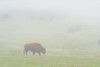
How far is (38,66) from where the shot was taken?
25.8 metres

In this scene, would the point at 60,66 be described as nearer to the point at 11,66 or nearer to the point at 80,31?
the point at 11,66

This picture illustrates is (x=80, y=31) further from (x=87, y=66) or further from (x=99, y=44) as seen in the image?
(x=87, y=66)

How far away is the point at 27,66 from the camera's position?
25719 millimetres

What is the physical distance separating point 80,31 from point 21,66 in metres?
164

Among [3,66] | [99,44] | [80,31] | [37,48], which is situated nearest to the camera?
[3,66]

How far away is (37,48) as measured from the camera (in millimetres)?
44750

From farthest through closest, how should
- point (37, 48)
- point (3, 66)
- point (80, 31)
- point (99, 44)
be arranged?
point (80, 31), point (99, 44), point (37, 48), point (3, 66)

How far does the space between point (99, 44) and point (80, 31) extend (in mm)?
72846

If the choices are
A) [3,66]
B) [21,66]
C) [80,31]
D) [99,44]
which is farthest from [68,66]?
[80,31]

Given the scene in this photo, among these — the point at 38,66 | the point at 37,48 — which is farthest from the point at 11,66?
the point at 37,48

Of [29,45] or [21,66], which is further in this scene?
[29,45]

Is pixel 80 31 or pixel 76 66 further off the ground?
pixel 80 31

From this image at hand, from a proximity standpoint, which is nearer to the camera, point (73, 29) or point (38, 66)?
point (38, 66)

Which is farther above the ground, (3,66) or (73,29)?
(73,29)
